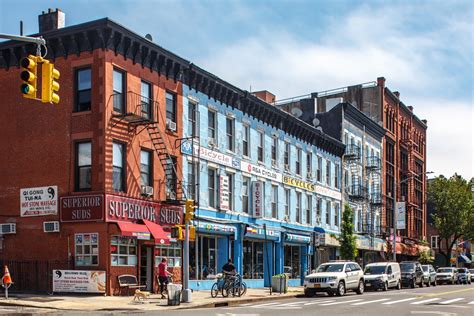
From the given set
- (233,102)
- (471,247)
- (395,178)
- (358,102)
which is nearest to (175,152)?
(233,102)

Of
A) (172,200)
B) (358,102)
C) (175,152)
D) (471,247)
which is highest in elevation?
(358,102)

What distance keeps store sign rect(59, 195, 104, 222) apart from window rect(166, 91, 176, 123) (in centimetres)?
633

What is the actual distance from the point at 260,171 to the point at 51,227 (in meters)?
15.2

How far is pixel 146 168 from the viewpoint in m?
29.8

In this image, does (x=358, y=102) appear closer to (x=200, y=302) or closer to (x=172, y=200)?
(x=172, y=200)

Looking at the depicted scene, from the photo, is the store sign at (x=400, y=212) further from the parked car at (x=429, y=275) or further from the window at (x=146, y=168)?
the window at (x=146, y=168)

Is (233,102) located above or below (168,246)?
above

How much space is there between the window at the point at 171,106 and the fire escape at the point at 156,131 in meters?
0.88

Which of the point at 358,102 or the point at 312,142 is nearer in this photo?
the point at 312,142

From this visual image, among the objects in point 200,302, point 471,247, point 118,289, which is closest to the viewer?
point 200,302

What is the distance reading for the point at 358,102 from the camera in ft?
209

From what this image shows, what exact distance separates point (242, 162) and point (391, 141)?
31.3m

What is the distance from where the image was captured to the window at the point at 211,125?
3475cm

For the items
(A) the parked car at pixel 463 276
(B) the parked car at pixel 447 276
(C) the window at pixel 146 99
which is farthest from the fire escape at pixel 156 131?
(A) the parked car at pixel 463 276
